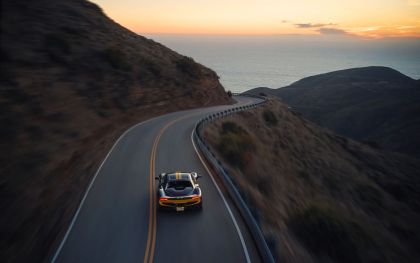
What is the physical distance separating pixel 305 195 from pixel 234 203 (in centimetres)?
1360

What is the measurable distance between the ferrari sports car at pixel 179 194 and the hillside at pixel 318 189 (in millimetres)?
2300

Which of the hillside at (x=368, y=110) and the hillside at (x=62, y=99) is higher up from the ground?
the hillside at (x=62, y=99)

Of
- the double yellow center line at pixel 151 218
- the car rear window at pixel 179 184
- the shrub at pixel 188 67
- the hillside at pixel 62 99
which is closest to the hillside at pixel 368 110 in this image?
the shrub at pixel 188 67

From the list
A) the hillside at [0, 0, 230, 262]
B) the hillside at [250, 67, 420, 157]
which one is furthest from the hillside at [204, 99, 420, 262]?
the hillside at [250, 67, 420, 157]

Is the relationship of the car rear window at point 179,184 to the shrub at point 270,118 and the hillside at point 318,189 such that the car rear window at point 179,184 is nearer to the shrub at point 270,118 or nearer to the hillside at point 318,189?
the hillside at point 318,189

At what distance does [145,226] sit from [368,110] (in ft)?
423

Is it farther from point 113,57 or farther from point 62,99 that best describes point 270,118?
point 62,99

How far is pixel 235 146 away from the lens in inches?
1158

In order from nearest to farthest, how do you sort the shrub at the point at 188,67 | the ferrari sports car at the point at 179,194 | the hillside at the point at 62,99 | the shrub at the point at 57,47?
1. the ferrari sports car at the point at 179,194
2. the hillside at the point at 62,99
3. the shrub at the point at 57,47
4. the shrub at the point at 188,67

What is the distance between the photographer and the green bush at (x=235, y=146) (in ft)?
89.5

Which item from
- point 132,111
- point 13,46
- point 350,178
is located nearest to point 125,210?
point 13,46

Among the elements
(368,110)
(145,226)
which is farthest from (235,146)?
(368,110)

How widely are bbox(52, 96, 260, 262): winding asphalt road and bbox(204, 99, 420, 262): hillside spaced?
136 centimetres

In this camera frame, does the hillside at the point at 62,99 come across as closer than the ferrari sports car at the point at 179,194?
No
